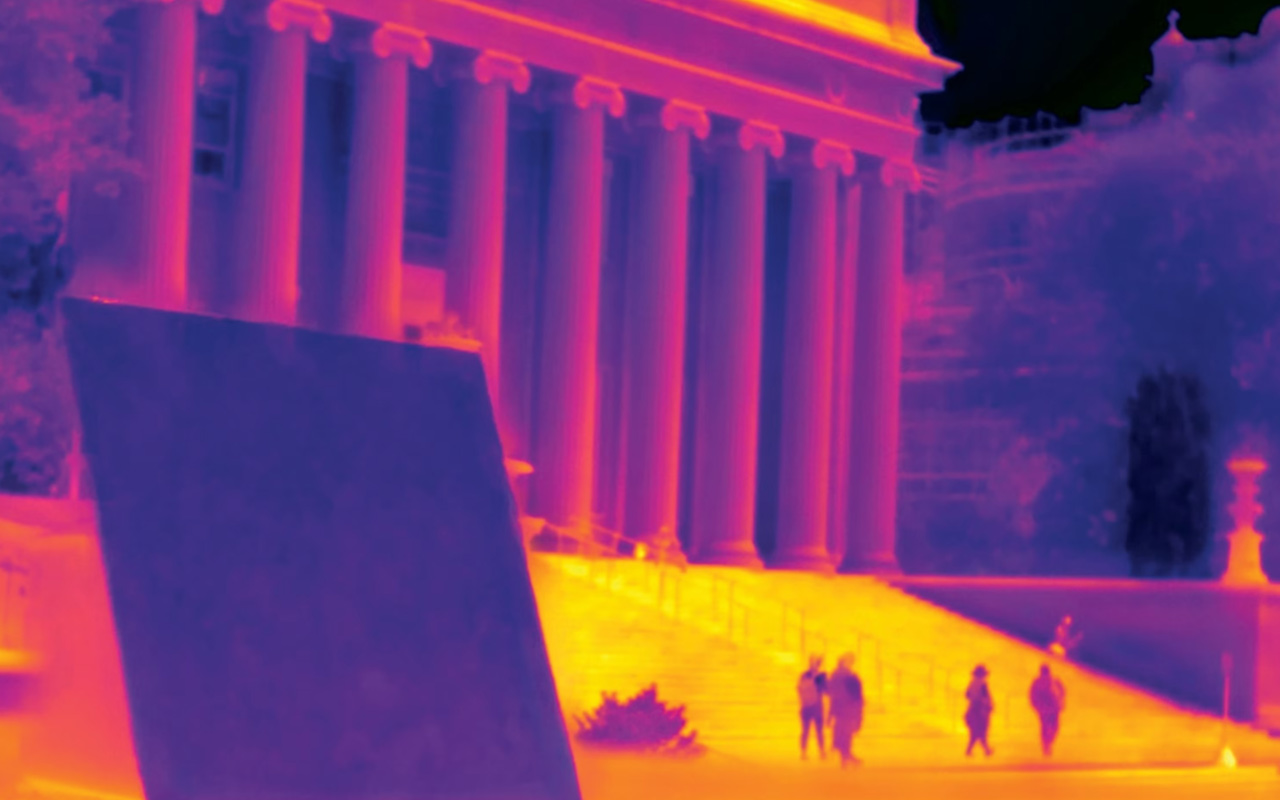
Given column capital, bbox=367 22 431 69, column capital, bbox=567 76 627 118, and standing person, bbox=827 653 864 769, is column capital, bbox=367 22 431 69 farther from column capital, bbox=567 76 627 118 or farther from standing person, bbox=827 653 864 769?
standing person, bbox=827 653 864 769

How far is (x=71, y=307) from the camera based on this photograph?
314 inches

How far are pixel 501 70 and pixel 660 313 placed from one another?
19.9 ft

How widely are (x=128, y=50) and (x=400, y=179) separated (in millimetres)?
5333

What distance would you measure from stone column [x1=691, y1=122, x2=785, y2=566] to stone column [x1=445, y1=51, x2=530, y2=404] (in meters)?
5.91

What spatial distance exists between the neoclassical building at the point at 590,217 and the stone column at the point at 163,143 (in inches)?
2.0

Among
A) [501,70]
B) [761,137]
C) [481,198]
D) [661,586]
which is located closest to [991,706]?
[661,586]

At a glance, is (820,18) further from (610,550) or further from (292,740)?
(292,740)

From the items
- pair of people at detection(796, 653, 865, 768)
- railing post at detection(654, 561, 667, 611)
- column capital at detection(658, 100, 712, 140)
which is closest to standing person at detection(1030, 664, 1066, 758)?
pair of people at detection(796, 653, 865, 768)

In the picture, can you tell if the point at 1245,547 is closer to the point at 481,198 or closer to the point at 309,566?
the point at 481,198

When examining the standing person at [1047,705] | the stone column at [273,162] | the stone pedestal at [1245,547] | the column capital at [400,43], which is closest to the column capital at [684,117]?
the column capital at [400,43]

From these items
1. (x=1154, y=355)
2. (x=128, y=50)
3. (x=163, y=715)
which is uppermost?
(x=128, y=50)

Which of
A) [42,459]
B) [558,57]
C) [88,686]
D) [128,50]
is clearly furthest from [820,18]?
[88,686]

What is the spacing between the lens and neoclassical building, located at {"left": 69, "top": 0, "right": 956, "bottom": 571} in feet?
115

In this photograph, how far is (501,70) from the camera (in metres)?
38.0
